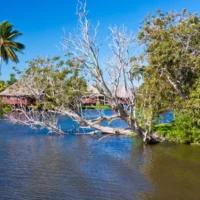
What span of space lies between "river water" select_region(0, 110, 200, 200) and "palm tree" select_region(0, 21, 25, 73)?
2046 cm

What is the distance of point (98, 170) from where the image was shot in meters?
13.3

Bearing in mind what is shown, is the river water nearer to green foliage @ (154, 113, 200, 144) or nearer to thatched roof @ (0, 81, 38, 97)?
green foliage @ (154, 113, 200, 144)

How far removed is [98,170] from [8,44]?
28.9 m

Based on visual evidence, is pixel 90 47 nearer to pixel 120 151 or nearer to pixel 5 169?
pixel 120 151

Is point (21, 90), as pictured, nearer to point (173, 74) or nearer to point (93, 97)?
point (93, 97)

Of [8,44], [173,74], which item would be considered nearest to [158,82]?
[173,74]

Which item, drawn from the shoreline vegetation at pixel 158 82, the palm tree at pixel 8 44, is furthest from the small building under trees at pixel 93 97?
the palm tree at pixel 8 44

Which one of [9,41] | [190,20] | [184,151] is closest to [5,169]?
[184,151]

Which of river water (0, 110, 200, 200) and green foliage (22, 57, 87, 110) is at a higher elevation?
green foliage (22, 57, 87, 110)

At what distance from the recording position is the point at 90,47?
668 inches

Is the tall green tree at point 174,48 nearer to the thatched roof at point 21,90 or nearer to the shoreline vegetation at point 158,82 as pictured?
the shoreline vegetation at point 158,82

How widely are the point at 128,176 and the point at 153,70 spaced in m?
8.07

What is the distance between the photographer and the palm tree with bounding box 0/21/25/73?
38.0m

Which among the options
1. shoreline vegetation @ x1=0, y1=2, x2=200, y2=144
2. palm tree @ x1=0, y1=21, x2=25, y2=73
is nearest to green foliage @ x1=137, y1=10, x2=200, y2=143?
shoreline vegetation @ x1=0, y1=2, x2=200, y2=144
